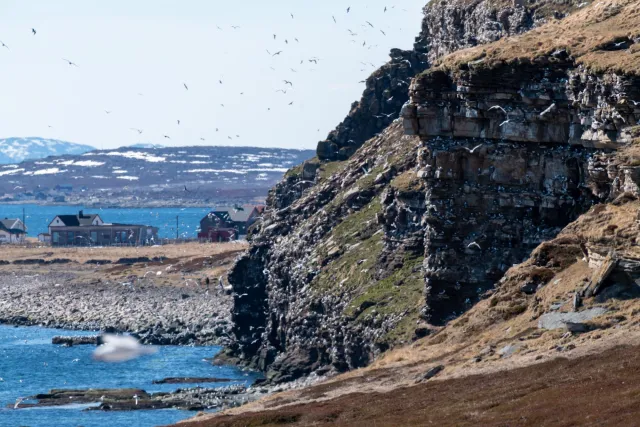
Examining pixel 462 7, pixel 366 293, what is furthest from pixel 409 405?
pixel 462 7

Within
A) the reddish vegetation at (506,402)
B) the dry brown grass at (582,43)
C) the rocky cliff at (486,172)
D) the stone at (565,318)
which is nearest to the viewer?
the reddish vegetation at (506,402)

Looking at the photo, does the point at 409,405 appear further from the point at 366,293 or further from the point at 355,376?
the point at 366,293

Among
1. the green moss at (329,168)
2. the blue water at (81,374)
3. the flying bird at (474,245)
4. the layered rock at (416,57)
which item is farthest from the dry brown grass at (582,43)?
the green moss at (329,168)

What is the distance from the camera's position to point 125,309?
496 ft

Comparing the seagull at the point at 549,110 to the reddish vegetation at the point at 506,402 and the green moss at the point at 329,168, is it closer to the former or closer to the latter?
the reddish vegetation at the point at 506,402

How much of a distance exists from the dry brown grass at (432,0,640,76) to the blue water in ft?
98.1

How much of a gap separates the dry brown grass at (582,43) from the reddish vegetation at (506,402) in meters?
20.9

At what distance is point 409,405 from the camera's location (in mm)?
45625

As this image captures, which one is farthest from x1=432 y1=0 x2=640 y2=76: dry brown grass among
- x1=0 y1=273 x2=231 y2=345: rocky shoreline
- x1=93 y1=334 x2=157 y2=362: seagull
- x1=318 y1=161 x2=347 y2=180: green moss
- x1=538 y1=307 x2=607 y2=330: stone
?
x1=0 y1=273 x2=231 y2=345: rocky shoreline

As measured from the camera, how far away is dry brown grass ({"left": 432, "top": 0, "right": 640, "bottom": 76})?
6512cm

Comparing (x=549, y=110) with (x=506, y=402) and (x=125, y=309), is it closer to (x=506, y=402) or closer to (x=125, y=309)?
(x=506, y=402)

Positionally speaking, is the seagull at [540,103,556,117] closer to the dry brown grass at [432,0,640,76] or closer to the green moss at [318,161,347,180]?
the dry brown grass at [432,0,640,76]

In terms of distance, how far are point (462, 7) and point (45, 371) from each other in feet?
138

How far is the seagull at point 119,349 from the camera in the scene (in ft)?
404
